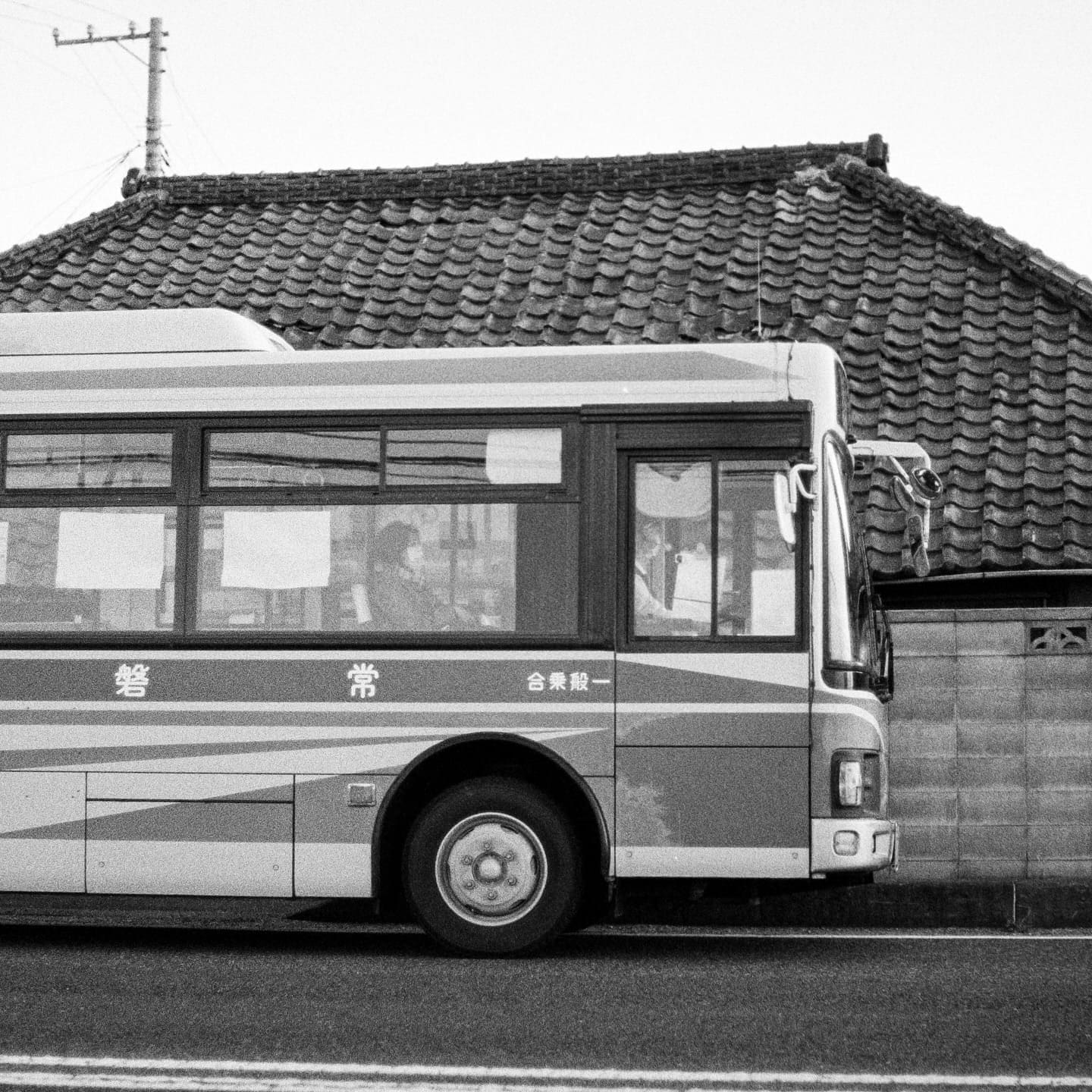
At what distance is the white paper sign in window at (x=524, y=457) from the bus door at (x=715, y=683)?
57 centimetres

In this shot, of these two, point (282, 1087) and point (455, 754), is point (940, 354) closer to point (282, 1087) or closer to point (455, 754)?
point (455, 754)

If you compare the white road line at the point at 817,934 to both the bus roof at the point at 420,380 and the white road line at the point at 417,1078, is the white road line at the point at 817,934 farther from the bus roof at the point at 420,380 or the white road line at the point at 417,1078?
the white road line at the point at 417,1078

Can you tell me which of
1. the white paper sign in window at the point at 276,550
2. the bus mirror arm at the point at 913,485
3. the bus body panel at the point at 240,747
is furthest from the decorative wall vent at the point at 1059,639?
the white paper sign in window at the point at 276,550

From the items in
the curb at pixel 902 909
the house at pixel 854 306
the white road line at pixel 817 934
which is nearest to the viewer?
the white road line at pixel 817 934

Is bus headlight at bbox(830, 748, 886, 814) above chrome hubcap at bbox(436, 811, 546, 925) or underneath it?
above

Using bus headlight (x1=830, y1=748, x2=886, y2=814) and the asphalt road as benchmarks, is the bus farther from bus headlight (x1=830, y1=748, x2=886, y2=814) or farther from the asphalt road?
the asphalt road

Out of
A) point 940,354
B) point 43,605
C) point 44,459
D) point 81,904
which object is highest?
point 940,354

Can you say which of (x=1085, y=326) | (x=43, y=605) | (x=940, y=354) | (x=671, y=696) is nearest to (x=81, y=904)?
(x=43, y=605)

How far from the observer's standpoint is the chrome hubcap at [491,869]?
9.16 metres

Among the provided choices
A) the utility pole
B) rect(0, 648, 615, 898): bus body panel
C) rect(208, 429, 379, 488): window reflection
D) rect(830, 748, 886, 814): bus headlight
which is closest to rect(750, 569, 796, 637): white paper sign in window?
rect(830, 748, 886, 814): bus headlight

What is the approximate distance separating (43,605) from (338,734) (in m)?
1.70

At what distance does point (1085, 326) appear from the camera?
51.6 feet

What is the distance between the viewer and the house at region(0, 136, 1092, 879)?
466 inches

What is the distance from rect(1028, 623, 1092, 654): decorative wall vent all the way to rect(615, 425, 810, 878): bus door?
3.51m
